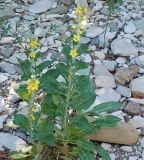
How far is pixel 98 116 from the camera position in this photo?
9.45ft

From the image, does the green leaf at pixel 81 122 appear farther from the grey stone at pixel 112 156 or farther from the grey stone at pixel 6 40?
the grey stone at pixel 6 40

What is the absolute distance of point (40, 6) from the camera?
14.1 feet

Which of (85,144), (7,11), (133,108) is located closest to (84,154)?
(85,144)

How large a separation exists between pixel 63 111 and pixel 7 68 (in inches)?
41.7

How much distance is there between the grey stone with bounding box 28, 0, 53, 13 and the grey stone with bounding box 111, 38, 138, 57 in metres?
0.79

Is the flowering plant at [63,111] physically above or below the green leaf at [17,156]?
above

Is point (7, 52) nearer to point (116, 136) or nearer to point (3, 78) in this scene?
point (3, 78)

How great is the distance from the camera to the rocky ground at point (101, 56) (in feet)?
9.80

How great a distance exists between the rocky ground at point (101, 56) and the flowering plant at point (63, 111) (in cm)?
19

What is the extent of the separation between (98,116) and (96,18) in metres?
1.49

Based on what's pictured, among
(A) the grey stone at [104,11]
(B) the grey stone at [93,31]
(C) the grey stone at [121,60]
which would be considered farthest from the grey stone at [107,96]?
(A) the grey stone at [104,11]

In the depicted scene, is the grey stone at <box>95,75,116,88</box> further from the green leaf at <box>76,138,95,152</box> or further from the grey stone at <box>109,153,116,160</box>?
the green leaf at <box>76,138,95,152</box>

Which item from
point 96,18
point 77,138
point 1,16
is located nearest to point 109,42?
point 96,18

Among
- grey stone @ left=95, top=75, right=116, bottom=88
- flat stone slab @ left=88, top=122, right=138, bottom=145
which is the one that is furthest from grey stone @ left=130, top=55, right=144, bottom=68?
flat stone slab @ left=88, top=122, right=138, bottom=145
